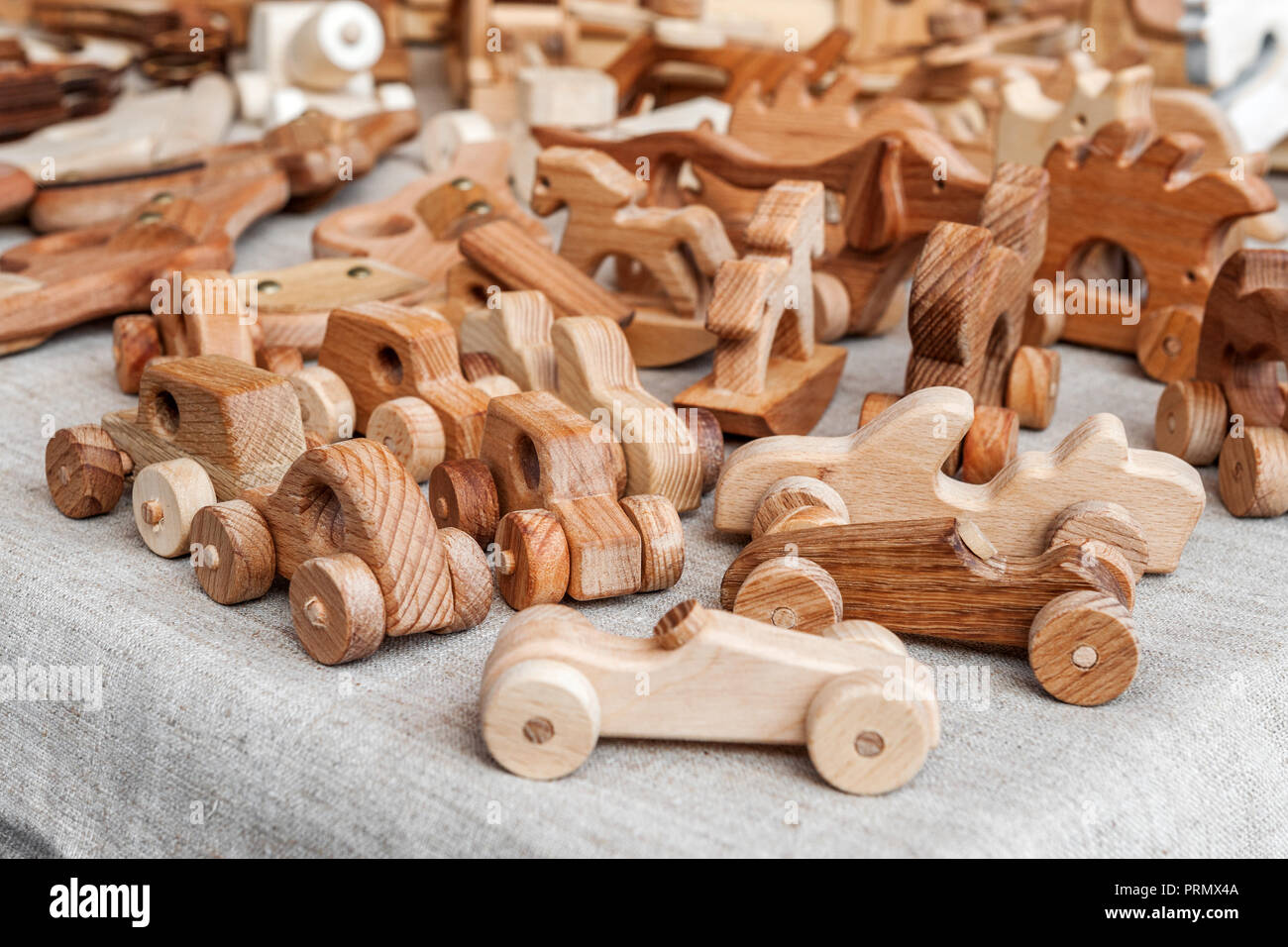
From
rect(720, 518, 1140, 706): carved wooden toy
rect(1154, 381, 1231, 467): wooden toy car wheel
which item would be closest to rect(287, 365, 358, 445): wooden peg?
rect(720, 518, 1140, 706): carved wooden toy

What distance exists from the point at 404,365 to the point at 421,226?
0.64 m

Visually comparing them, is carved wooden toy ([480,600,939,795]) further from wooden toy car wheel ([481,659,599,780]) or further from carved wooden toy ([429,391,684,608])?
carved wooden toy ([429,391,684,608])

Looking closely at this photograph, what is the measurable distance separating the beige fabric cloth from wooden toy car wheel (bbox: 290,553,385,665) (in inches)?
0.9

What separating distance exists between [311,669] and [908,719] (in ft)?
1.29

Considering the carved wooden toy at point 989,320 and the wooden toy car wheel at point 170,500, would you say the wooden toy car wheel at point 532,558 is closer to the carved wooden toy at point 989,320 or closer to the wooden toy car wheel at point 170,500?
the wooden toy car wheel at point 170,500

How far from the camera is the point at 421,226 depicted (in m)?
1.69

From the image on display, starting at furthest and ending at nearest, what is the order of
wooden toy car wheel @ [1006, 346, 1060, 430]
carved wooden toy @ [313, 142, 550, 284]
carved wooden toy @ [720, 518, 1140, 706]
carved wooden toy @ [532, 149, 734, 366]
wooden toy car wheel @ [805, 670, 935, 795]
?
carved wooden toy @ [313, 142, 550, 284], carved wooden toy @ [532, 149, 734, 366], wooden toy car wheel @ [1006, 346, 1060, 430], carved wooden toy @ [720, 518, 1140, 706], wooden toy car wheel @ [805, 670, 935, 795]

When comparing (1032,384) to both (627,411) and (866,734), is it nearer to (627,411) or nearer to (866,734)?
(627,411)

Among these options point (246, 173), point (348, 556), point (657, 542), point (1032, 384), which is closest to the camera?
point (348, 556)

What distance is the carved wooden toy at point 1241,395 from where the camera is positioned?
1.06 m

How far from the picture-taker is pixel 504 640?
0.72m

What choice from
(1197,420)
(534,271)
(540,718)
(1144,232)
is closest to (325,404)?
(534,271)

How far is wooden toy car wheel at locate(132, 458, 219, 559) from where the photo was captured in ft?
2.99

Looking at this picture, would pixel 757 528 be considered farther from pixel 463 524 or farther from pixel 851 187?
pixel 851 187
